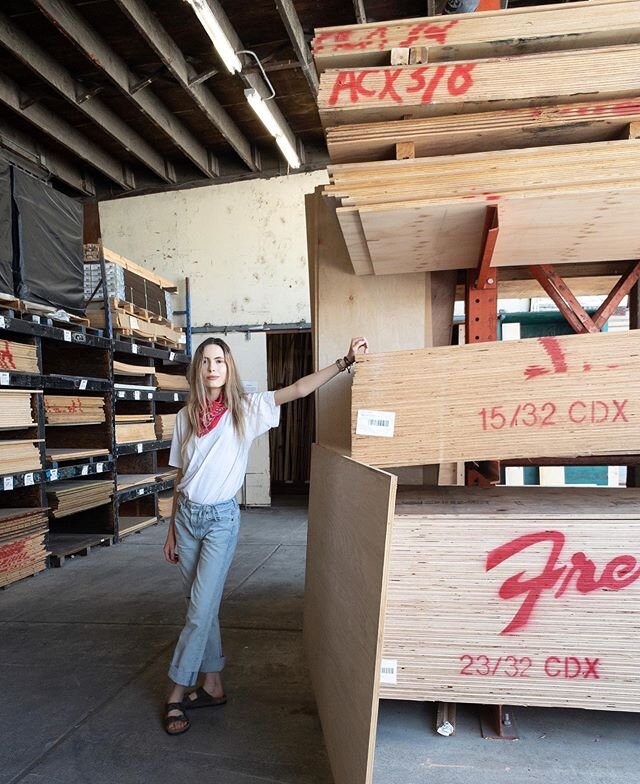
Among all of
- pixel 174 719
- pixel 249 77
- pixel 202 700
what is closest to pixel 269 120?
pixel 249 77

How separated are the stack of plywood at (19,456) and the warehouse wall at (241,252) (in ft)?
11.7

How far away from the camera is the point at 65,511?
5.36 meters

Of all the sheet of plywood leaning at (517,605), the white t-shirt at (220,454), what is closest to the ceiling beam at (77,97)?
the white t-shirt at (220,454)

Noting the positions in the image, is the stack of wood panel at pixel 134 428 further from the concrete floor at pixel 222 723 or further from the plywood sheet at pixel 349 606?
the plywood sheet at pixel 349 606

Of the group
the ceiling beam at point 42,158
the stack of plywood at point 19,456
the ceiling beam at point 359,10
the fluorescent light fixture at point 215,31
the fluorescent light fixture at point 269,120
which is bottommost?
the stack of plywood at point 19,456

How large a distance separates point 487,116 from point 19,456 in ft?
14.3

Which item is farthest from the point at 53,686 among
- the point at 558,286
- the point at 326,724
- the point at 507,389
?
the point at 558,286

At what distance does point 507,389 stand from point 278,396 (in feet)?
3.57

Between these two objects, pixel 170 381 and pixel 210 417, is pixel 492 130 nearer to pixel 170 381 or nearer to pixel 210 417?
pixel 210 417

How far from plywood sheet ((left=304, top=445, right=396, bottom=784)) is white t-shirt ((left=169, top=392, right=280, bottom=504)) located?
0.37 meters

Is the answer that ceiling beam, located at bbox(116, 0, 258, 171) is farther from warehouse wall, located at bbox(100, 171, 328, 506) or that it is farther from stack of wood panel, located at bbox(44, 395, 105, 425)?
stack of wood panel, located at bbox(44, 395, 105, 425)

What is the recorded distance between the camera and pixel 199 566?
2.40m

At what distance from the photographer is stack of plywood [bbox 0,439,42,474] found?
4484mm

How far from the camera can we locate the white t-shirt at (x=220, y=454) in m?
2.45
